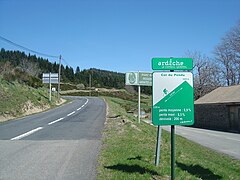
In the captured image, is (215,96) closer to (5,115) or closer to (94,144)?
(5,115)

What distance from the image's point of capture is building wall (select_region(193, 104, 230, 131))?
33894mm

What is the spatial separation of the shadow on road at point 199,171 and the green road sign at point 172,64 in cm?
267

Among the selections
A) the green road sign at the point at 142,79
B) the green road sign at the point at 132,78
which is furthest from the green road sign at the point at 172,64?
the green road sign at the point at 132,78

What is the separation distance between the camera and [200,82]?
62688mm

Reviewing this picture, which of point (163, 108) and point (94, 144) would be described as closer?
point (163, 108)

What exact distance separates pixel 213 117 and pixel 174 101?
107ft

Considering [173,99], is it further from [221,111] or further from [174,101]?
[221,111]

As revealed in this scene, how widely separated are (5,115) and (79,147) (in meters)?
14.5

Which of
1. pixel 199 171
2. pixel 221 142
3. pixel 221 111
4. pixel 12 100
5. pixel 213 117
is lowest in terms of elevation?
pixel 221 142

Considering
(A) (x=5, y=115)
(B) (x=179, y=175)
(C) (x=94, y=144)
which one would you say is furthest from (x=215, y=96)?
(B) (x=179, y=175)

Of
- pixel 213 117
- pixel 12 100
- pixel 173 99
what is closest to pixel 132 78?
pixel 173 99

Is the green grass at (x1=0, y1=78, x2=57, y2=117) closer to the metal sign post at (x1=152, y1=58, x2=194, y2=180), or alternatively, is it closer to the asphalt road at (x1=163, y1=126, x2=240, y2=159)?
the asphalt road at (x1=163, y1=126, x2=240, y2=159)

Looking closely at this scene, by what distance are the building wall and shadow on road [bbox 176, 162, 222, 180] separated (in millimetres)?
26778

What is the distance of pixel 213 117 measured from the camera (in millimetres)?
36750
